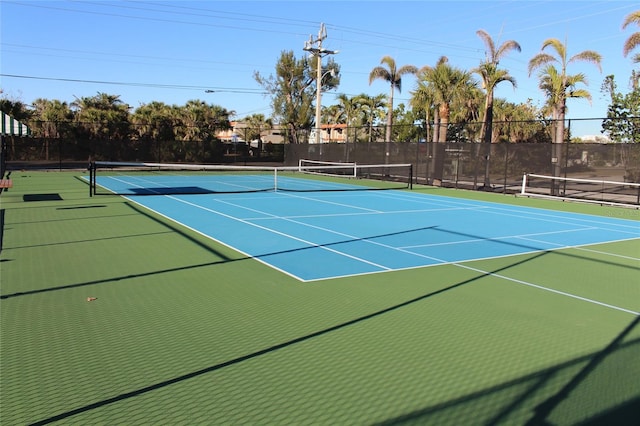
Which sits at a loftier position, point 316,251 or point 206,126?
point 206,126

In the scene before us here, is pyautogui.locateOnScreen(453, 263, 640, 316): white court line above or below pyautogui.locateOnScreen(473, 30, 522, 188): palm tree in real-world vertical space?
below

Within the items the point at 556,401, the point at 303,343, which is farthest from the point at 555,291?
the point at 303,343

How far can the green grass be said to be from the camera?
3758 millimetres

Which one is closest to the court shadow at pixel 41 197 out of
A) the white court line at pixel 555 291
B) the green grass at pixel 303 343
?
the green grass at pixel 303 343

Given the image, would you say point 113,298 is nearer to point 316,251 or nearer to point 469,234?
point 316,251

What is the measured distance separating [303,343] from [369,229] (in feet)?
23.7

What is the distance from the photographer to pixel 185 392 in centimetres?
392

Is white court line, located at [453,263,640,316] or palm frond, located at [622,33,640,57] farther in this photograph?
palm frond, located at [622,33,640,57]

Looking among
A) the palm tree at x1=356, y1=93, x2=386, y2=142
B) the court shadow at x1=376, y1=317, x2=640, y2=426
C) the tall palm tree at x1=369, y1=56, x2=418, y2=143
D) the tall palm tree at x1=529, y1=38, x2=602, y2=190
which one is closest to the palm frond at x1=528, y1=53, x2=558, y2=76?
the tall palm tree at x1=529, y1=38, x2=602, y2=190

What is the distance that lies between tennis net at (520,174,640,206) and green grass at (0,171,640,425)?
12.8 m

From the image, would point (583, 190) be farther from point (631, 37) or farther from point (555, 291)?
point (555, 291)

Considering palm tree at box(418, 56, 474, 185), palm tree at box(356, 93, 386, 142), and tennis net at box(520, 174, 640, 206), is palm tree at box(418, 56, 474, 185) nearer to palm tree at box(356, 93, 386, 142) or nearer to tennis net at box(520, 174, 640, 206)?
tennis net at box(520, 174, 640, 206)

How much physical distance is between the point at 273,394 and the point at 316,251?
5.42 m

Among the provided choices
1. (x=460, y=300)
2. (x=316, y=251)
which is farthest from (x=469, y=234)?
(x=460, y=300)
